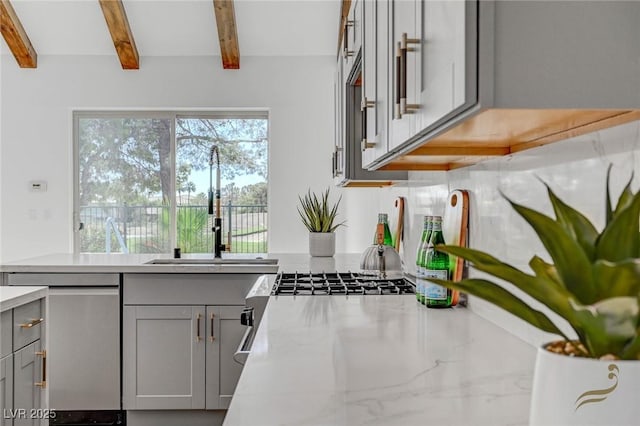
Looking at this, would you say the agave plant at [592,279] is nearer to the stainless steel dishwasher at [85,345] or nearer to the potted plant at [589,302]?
the potted plant at [589,302]

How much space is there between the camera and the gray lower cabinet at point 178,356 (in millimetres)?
3123

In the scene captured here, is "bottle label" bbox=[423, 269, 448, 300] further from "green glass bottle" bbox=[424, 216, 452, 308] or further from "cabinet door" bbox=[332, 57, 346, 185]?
"cabinet door" bbox=[332, 57, 346, 185]

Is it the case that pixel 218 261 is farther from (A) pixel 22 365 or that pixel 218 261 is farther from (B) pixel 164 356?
(A) pixel 22 365

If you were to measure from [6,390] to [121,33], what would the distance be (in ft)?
12.1

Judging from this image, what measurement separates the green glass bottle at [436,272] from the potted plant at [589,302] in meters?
1.11

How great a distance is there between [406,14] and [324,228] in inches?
99.6

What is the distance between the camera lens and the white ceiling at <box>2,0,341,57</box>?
16.4 ft

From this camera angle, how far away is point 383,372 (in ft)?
3.40

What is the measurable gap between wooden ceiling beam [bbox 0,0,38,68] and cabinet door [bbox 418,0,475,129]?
15.9 feet

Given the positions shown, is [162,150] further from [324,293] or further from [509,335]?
[509,335]

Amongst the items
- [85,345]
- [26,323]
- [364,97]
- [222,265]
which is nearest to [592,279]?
[364,97]

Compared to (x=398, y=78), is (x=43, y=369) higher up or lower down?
lower down

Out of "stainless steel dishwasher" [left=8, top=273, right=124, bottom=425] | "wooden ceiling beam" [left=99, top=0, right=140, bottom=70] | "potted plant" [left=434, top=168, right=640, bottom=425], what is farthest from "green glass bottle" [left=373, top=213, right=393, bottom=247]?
"wooden ceiling beam" [left=99, top=0, right=140, bottom=70]

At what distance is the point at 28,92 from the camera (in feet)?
18.0
